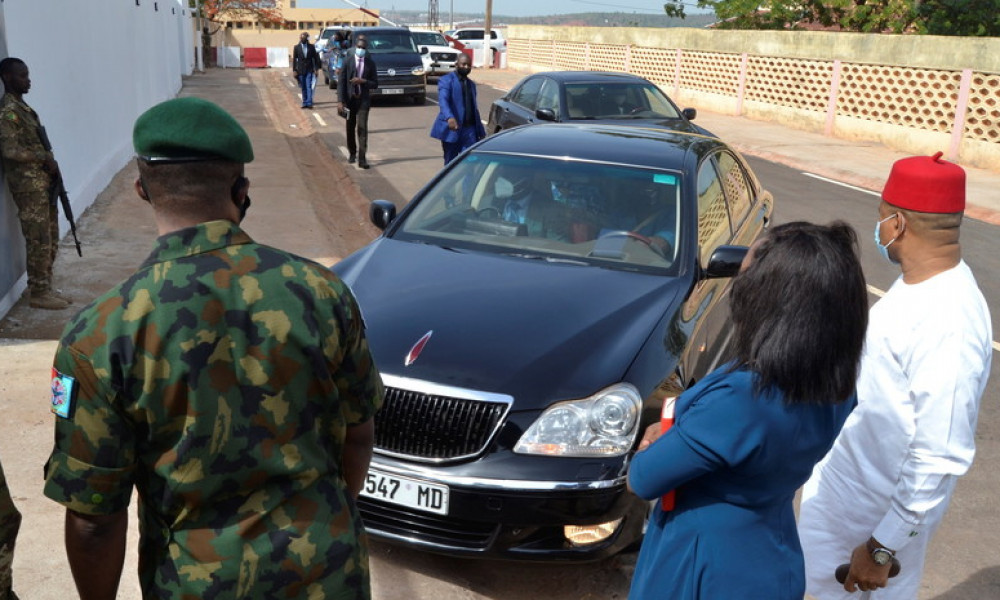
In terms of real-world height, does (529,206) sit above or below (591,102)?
below

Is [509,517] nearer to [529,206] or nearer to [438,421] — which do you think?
[438,421]

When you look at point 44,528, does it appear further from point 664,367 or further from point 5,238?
point 5,238

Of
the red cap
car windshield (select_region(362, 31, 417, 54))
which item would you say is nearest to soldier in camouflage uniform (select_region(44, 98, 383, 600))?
the red cap

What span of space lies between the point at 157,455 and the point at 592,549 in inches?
81.3

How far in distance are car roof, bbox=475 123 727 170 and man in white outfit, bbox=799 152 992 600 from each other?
2.56 m

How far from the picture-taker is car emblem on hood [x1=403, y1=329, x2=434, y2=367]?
357cm

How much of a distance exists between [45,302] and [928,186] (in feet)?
19.6

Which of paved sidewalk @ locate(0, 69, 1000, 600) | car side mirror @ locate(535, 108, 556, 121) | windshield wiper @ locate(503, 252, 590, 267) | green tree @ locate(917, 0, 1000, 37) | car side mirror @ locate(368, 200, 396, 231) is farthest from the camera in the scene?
green tree @ locate(917, 0, 1000, 37)

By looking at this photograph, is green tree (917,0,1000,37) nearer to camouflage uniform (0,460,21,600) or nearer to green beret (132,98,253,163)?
green beret (132,98,253,163)

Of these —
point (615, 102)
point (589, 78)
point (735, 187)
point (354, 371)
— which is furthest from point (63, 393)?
point (589, 78)

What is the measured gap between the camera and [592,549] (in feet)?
11.4

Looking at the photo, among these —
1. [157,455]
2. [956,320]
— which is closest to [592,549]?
[956,320]

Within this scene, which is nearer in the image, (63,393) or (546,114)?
(63,393)

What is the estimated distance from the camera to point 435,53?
3253 cm
